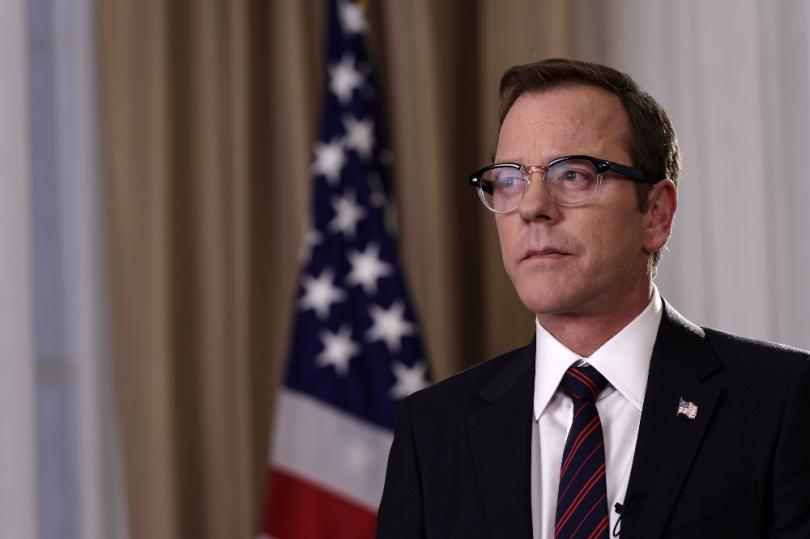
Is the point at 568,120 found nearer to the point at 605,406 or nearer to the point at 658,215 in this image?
the point at 658,215

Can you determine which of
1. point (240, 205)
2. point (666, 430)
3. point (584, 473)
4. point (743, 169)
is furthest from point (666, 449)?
point (240, 205)

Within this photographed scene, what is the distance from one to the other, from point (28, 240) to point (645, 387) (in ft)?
7.97

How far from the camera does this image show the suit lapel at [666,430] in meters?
1.70

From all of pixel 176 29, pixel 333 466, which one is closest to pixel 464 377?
pixel 333 466

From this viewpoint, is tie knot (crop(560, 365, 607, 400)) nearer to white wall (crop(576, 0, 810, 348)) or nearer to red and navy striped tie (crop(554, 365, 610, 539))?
red and navy striped tie (crop(554, 365, 610, 539))

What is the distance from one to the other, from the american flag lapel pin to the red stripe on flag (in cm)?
205

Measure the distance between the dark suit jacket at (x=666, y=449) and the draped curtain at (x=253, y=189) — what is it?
1767mm

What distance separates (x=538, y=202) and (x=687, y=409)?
0.42 metres

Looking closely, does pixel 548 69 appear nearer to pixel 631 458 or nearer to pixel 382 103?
pixel 631 458

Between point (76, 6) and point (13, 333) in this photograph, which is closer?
point (13, 333)

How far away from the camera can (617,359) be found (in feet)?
6.16

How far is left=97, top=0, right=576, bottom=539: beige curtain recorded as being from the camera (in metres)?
3.80

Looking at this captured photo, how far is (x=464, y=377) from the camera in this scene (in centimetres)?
212

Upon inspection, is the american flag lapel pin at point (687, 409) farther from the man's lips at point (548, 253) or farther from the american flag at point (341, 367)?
the american flag at point (341, 367)
